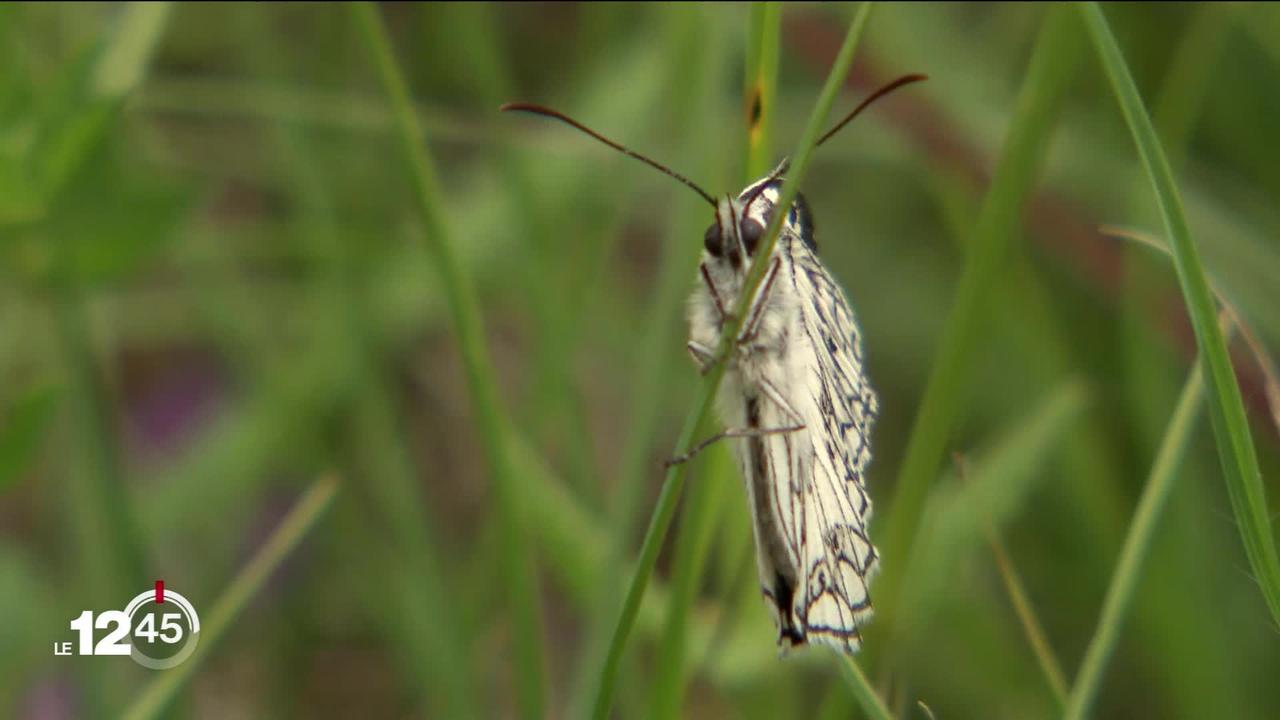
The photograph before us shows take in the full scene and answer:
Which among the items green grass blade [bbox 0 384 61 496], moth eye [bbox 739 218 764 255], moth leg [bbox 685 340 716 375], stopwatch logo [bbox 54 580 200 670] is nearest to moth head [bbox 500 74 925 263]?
moth eye [bbox 739 218 764 255]

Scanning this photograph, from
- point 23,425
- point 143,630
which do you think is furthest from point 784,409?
point 143,630

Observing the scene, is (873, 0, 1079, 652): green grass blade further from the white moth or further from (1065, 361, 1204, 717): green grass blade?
(1065, 361, 1204, 717): green grass blade

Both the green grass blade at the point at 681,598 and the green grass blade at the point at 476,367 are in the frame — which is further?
the green grass blade at the point at 476,367

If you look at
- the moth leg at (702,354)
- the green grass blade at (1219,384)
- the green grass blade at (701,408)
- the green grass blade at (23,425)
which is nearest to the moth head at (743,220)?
the moth leg at (702,354)

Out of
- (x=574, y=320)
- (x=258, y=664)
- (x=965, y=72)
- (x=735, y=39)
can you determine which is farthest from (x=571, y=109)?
(x=258, y=664)

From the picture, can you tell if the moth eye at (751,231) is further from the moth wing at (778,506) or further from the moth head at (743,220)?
the moth wing at (778,506)

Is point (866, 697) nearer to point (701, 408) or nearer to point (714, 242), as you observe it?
A: point (701, 408)
